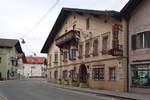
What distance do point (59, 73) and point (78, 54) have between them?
978cm

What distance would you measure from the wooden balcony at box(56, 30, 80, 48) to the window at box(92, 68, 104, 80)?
6646 millimetres

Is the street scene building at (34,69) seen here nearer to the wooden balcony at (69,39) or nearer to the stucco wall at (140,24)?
the wooden balcony at (69,39)

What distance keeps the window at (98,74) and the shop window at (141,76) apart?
584cm

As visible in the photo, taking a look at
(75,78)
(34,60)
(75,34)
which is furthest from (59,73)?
(34,60)

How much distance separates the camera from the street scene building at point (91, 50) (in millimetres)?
29500

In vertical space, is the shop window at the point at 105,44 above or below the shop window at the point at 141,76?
above

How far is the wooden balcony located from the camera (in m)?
40.7

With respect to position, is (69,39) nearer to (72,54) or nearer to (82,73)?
(72,54)

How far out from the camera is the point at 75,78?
42.2 m

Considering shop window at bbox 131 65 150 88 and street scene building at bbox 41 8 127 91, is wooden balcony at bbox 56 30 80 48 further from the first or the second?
shop window at bbox 131 65 150 88

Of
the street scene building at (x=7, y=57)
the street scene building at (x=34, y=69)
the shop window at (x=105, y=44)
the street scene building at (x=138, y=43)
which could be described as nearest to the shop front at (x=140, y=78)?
the street scene building at (x=138, y=43)

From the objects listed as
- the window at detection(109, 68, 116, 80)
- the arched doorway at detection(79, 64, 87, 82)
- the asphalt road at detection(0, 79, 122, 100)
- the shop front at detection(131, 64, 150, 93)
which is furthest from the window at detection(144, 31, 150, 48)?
the arched doorway at detection(79, 64, 87, 82)

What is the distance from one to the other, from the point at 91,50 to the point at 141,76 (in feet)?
34.5

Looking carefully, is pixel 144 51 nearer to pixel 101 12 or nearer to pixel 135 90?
pixel 135 90
